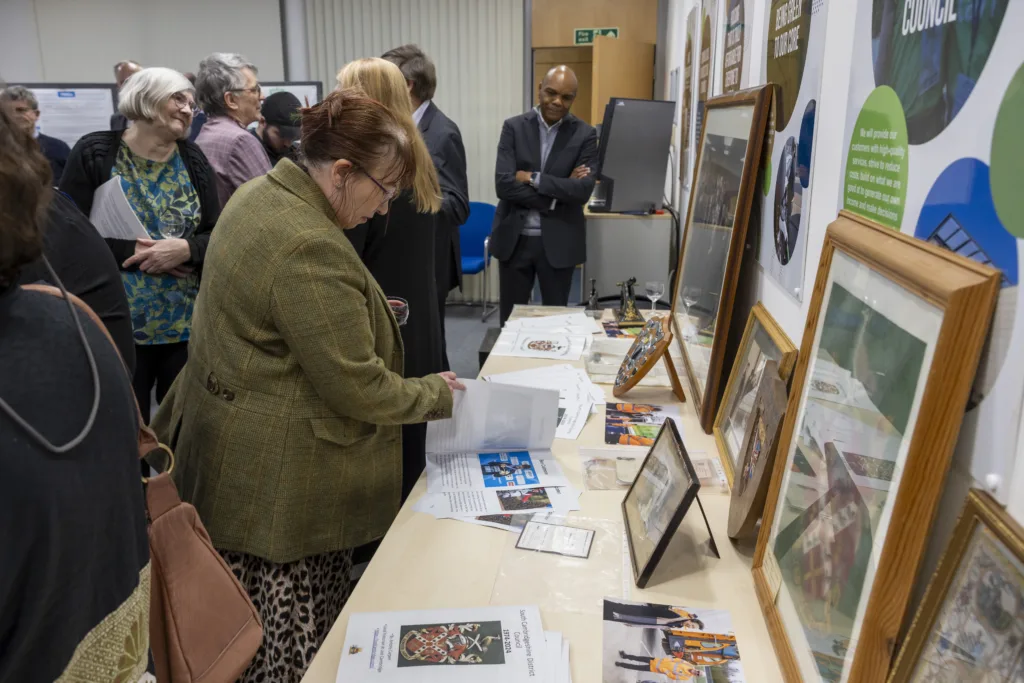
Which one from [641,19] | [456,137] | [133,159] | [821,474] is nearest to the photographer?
[821,474]

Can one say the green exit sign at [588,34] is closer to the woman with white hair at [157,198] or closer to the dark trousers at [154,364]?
the woman with white hair at [157,198]

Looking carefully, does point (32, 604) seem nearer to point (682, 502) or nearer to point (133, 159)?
point (682, 502)

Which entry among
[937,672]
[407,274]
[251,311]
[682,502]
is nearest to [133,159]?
[407,274]

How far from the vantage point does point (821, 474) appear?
34.5 inches

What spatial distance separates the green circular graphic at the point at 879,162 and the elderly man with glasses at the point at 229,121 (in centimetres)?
240

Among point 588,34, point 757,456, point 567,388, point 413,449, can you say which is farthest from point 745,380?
point 588,34

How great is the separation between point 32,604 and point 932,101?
100cm

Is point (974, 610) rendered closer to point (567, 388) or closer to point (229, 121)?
point (567, 388)

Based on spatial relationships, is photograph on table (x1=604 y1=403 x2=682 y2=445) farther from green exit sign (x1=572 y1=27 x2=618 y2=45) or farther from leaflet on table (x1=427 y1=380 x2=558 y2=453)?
green exit sign (x1=572 y1=27 x2=618 y2=45)

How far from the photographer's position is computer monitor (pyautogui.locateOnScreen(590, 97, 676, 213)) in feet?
11.6

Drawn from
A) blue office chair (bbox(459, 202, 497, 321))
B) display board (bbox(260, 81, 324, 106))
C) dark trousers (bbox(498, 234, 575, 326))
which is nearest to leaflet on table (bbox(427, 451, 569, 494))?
dark trousers (bbox(498, 234, 575, 326))

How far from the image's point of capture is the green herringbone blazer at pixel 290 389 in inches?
49.6

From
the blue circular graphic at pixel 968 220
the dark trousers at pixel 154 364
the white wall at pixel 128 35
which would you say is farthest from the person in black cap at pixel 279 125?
the blue circular graphic at pixel 968 220

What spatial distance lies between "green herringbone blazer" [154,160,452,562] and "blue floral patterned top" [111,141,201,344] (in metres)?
0.99
